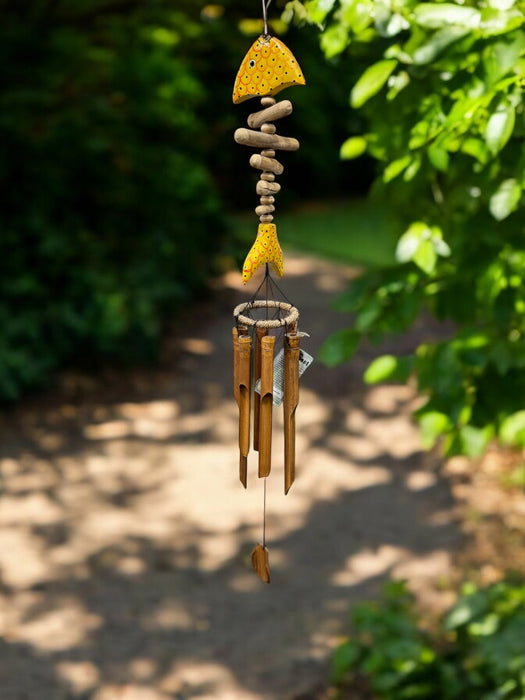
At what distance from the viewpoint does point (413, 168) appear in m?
2.39

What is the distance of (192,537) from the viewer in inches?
237

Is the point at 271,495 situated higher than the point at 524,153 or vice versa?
the point at 271,495

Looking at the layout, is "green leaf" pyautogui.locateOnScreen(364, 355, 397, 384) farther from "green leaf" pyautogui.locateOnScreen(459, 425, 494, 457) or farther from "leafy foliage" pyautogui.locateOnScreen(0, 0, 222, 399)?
"leafy foliage" pyautogui.locateOnScreen(0, 0, 222, 399)

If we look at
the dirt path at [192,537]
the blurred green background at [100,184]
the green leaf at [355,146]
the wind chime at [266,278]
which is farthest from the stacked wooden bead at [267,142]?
the blurred green background at [100,184]

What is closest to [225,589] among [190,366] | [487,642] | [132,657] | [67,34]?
[132,657]

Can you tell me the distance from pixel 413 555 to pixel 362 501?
0.83 meters

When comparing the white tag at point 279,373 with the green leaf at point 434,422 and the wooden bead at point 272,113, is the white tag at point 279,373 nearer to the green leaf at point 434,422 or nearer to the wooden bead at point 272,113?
the wooden bead at point 272,113

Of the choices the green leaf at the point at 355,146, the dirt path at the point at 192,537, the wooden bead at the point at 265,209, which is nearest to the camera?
the wooden bead at the point at 265,209

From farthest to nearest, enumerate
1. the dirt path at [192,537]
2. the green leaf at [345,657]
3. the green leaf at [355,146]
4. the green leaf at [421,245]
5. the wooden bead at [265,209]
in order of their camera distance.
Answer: the dirt path at [192,537]
the green leaf at [345,657]
the green leaf at [355,146]
the green leaf at [421,245]
the wooden bead at [265,209]

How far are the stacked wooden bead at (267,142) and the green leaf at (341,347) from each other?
1022 millimetres

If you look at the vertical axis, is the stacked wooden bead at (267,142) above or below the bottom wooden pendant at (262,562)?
above

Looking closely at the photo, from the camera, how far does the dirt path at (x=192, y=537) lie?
15.6 ft

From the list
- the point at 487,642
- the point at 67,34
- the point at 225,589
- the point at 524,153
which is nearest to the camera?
the point at 524,153

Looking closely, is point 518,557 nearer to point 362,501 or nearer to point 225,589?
point 362,501
